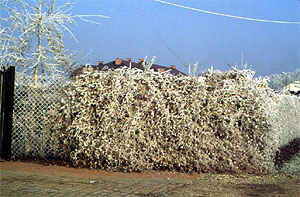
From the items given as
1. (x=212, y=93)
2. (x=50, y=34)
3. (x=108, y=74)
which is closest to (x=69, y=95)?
(x=108, y=74)

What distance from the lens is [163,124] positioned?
7160mm

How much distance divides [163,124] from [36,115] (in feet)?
9.75

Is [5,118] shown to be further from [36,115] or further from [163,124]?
[163,124]

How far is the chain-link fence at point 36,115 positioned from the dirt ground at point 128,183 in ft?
1.47

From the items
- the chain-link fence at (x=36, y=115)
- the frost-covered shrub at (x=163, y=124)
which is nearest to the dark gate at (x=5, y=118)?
the chain-link fence at (x=36, y=115)

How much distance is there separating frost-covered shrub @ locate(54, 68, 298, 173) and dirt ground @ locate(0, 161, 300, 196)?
30 centimetres

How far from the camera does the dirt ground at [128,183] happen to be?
5.57 meters

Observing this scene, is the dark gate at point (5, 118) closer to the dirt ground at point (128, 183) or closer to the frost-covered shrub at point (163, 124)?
the dirt ground at point (128, 183)

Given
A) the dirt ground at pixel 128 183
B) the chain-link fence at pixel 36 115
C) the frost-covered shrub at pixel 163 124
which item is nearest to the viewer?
the dirt ground at pixel 128 183

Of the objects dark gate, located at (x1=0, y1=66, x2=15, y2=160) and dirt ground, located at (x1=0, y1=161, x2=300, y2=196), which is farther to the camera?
dark gate, located at (x1=0, y1=66, x2=15, y2=160)

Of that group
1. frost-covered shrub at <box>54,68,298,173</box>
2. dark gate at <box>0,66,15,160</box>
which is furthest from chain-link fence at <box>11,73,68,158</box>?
frost-covered shrub at <box>54,68,298,173</box>

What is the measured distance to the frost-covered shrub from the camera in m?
7.10

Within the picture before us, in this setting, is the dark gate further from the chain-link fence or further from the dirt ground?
the dirt ground

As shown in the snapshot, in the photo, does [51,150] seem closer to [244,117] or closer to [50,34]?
[50,34]
